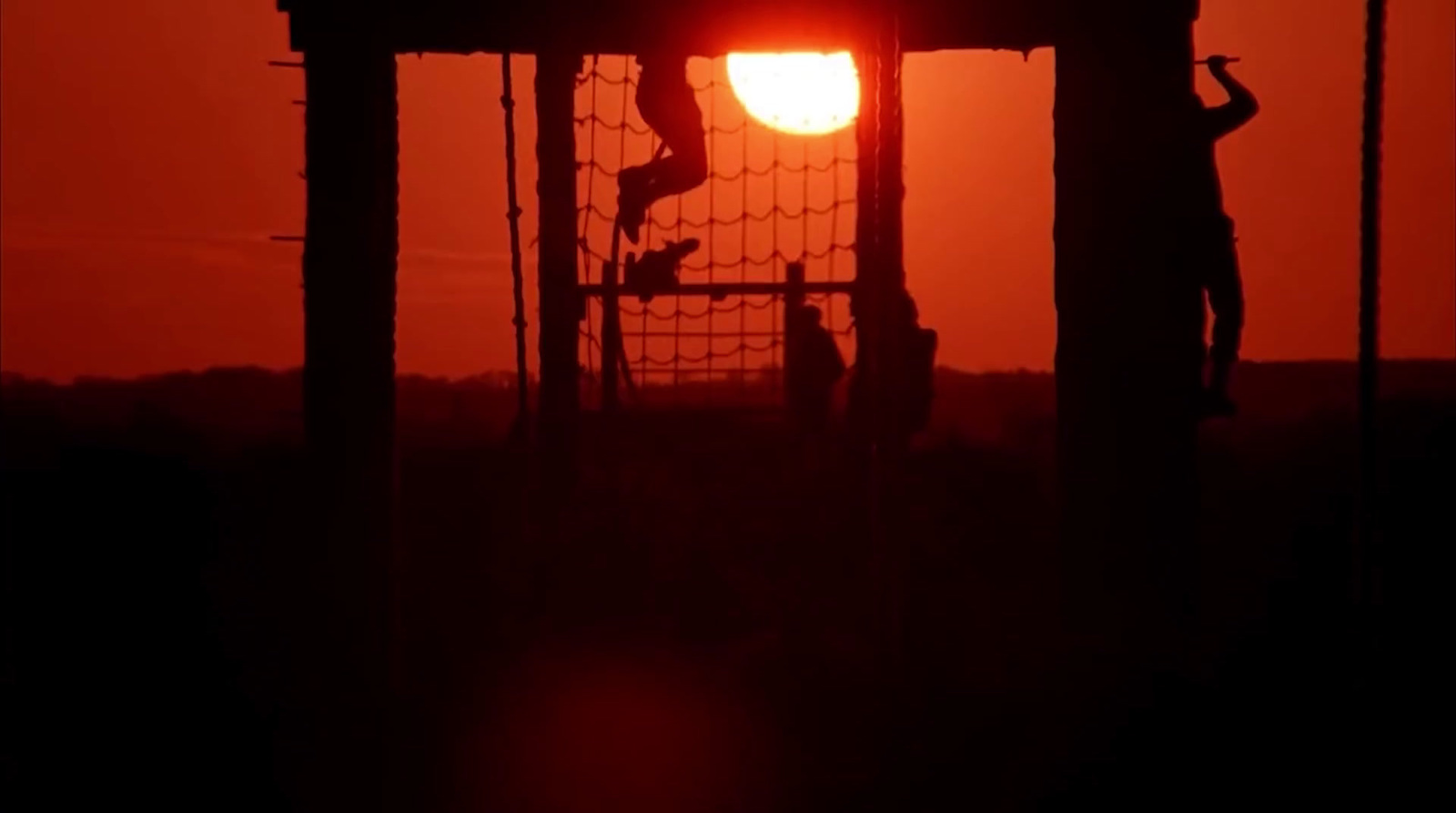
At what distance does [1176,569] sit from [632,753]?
213cm

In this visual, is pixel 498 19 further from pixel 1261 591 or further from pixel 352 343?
pixel 1261 591

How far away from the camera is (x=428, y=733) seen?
259 inches

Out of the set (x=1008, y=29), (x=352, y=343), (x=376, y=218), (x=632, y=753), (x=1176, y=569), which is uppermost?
(x=1008, y=29)

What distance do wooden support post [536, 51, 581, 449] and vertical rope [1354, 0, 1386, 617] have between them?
5944 millimetres

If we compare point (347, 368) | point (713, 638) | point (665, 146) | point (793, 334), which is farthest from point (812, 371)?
point (347, 368)

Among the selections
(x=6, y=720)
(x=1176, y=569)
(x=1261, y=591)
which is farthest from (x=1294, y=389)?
(x=6, y=720)

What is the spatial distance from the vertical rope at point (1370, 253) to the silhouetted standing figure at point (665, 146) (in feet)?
14.7

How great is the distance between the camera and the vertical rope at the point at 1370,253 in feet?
17.2

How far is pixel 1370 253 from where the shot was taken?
5234 mm

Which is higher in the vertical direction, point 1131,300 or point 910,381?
point 1131,300

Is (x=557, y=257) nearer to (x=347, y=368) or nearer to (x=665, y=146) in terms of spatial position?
(x=665, y=146)

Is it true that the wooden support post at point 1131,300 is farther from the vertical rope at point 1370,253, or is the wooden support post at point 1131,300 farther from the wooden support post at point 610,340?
the wooden support post at point 610,340

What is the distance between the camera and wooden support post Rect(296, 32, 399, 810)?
6.78 m

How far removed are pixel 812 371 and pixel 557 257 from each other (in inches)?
66.7
